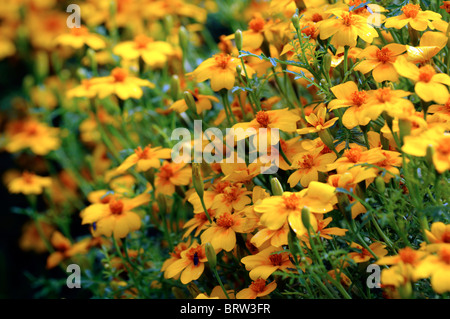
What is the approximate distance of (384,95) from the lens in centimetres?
80

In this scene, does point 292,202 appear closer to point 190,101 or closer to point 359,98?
point 359,98

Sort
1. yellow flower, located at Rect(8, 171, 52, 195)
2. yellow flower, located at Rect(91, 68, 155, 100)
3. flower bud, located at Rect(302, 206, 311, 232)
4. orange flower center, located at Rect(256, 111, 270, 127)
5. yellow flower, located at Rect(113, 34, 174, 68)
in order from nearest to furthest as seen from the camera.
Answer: flower bud, located at Rect(302, 206, 311, 232), orange flower center, located at Rect(256, 111, 270, 127), yellow flower, located at Rect(91, 68, 155, 100), yellow flower, located at Rect(113, 34, 174, 68), yellow flower, located at Rect(8, 171, 52, 195)

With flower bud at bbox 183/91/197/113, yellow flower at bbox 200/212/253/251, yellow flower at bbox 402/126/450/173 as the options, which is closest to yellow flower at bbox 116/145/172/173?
flower bud at bbox 183/91/197/113

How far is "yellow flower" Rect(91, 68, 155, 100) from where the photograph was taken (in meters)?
1.24

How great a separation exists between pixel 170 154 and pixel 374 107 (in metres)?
0.48

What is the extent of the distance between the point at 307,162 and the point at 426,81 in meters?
0.23

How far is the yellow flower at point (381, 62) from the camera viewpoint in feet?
2.86

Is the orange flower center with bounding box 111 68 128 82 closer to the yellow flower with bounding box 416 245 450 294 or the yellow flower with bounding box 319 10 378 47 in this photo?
the yellow flower with bounding box 319 10 378 47

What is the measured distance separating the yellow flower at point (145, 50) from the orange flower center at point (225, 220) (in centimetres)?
58

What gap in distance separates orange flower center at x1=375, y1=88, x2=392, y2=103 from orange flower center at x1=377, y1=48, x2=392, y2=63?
115mm

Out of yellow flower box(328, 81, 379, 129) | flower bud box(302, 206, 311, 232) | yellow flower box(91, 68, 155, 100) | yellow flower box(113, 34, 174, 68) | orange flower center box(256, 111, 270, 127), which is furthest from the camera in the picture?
yellow flower box(113, 34, 174, 68)

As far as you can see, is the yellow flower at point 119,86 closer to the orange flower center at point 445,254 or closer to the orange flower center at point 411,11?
the orange flower center at point 411,11

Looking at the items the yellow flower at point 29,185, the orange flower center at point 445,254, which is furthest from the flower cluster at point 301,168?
the yellow flower at point 29,185

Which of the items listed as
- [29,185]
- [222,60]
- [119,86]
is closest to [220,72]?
[222,60]
